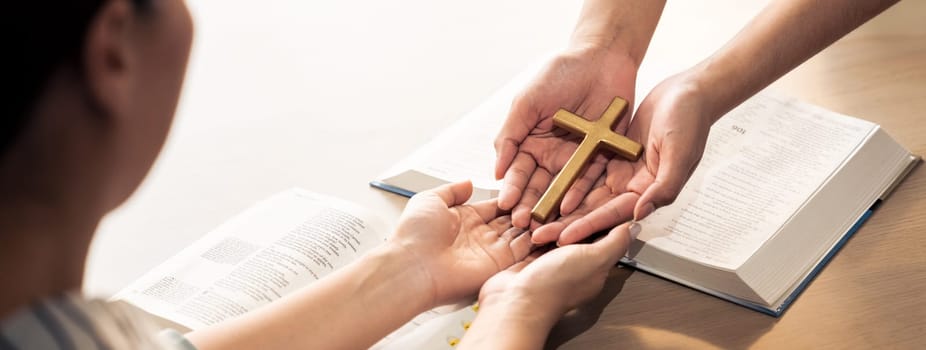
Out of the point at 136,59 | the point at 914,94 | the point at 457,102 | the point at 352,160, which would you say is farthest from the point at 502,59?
the point at 136,59

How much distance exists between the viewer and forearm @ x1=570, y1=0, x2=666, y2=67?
149cm

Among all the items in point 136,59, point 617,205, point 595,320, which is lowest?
point 595,320

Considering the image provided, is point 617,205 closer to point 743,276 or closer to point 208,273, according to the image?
point 743,276

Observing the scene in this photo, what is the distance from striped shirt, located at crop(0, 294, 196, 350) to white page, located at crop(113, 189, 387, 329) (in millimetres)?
425

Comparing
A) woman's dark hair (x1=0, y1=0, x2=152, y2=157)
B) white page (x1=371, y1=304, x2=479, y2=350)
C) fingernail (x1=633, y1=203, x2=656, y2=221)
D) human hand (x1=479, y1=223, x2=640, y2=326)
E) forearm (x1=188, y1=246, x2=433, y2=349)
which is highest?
woman's dark hair (x1=0, y1=0, x2=152, y2=157)

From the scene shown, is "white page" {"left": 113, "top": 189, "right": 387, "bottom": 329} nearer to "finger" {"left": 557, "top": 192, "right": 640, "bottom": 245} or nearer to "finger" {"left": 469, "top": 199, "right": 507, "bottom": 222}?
"finger" {"left": 469, "top": 199, "right": 507, "bottom": 222}

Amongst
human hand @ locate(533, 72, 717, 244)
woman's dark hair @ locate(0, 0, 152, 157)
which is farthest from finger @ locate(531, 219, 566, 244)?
woman's dark hair @ locate(0, 0, 152, 157)

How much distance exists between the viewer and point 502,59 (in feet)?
5.83

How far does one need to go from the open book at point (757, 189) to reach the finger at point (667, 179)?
0.19 ft

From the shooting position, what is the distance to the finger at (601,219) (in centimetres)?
119

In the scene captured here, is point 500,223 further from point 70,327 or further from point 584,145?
point 70,327

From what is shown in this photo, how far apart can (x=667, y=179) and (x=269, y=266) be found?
1.58 ft

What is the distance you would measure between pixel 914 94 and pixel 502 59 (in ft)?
2.14

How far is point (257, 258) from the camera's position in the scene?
1.26 meters
